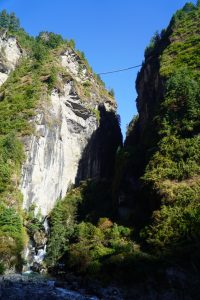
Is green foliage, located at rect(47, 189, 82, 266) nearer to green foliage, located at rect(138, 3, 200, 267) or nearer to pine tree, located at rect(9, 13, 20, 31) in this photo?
green foliage, located at rect(138, 3, 200, 267)

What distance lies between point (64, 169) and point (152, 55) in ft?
83.9

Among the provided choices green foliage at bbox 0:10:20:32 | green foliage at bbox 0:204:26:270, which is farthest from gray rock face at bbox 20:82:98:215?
green foliage at bbox 0:10:20:32

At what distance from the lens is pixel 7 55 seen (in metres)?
70.3

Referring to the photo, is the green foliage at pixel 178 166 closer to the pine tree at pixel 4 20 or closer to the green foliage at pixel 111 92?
the green foliage at pixel 111 92

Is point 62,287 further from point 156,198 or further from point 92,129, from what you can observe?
point 92,129

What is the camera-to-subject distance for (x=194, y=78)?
4509 cm

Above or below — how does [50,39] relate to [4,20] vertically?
below

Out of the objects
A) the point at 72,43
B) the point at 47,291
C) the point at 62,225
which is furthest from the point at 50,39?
the point at 47,291

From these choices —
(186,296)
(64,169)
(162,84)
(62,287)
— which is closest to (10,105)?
(64,169)

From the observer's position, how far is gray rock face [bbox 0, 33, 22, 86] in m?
65.8

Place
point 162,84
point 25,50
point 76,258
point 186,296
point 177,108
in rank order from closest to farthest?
point 186,296 < point 76,258 < point 177,108 < point 162,84 < point 25,50

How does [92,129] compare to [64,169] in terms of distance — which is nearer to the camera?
[64,169]

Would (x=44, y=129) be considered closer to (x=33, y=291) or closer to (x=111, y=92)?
(x=33, y=291)

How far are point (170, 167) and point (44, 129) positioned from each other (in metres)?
19.7
